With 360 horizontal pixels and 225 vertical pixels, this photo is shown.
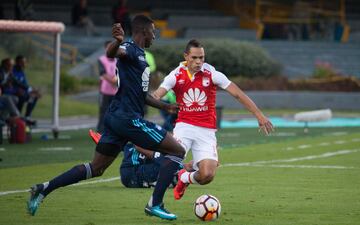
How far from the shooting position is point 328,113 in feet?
85.8

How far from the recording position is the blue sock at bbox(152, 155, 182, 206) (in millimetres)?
11695

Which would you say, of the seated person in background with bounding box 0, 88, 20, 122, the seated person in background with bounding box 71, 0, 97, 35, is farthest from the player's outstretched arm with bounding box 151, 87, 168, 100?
the seated person in background with bounding box 71, 0, 97, 35

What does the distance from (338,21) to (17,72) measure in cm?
2833

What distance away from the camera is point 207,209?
1159 cm

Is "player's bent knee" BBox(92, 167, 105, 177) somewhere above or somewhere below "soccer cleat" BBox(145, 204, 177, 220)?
above

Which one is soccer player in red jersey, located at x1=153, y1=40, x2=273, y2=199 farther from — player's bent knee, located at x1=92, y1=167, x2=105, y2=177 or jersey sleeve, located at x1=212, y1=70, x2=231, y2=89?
player's bent knee, located at x1=92, y1=167, x2=105, y2=177

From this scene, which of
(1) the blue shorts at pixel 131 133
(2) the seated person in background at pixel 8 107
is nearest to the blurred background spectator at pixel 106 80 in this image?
(2) the seated person in background at pixel 8 107

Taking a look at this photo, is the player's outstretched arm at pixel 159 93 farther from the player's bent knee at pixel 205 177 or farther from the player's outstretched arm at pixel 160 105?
the player's bent knee at pixel 205 177

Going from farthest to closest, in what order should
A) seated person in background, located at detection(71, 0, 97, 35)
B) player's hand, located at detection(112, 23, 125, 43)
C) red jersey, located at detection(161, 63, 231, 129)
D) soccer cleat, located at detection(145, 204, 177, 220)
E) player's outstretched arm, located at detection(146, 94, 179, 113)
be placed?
seated person in background, located at detection(71, 0, 97, 35)
red jersey, located at detection(161, 63, 231, 129)
player's outstretched arm, located at detection(146, 94, 179, 113)
soccer cleat, located at detection(145, 204, 177, 220)
player's hand, located at detection(112, 23, 125, 43)

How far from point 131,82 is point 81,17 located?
110 feet

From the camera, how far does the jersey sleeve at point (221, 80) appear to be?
12.7m

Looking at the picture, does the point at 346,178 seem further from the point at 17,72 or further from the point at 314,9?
the point at 314,9

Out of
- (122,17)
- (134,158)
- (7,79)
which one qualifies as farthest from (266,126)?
(122,17)

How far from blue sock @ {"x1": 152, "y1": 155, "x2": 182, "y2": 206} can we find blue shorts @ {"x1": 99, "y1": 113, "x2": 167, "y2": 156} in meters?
0.23
